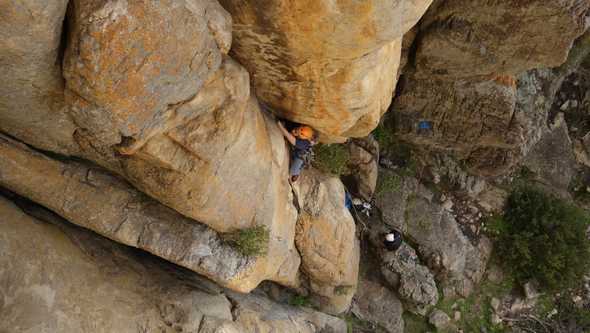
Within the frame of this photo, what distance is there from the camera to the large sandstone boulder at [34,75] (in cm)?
406

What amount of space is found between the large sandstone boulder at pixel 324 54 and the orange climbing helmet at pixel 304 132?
189 mm

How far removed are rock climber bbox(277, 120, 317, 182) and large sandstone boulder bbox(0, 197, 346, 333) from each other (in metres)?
2.76

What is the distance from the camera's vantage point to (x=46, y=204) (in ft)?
21.3

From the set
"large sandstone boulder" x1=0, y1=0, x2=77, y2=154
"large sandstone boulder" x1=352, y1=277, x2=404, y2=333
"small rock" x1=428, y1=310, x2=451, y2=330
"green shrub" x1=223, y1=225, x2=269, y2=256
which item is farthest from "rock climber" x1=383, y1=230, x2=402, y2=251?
"large sandstone boulder" x1=0, y1=0, x2=77, y2=154

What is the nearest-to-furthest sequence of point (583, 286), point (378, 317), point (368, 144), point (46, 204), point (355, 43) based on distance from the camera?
point (355, 43) → point (46, 204) → point (368, 144) → point (378, 317) → point (583, 286)

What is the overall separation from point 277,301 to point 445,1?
25.2ft

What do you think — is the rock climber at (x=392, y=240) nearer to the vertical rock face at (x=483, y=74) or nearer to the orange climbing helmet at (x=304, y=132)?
the vertical rock face at (x=483, y=74)

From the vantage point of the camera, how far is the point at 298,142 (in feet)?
27.1

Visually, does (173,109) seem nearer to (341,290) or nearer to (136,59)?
(136,59)

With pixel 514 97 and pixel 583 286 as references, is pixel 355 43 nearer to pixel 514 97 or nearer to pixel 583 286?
pixel 514 97

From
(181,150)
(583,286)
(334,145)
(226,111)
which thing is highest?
(226,111)

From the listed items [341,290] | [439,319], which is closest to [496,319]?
[439,319]

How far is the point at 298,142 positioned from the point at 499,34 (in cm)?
465

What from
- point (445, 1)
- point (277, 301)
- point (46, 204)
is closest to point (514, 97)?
point (445, 1)
